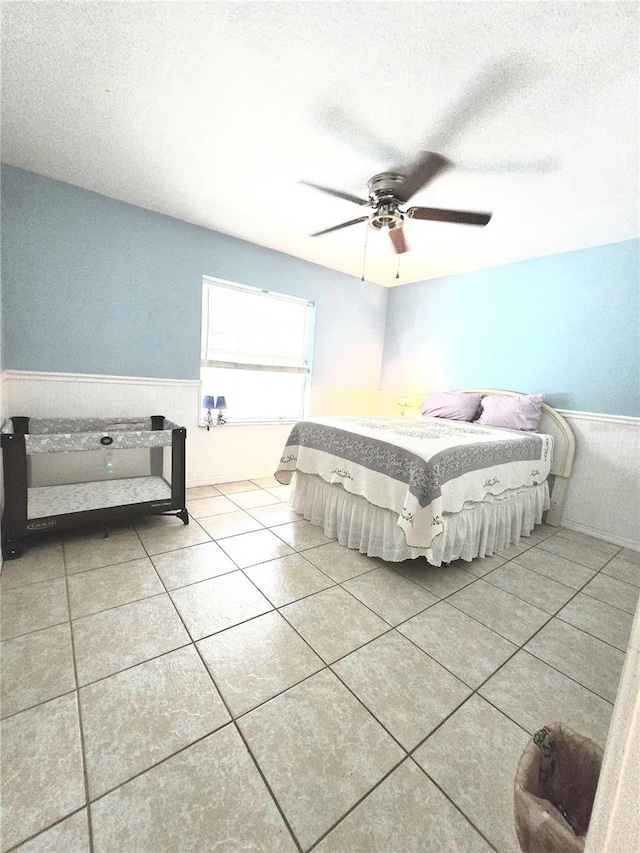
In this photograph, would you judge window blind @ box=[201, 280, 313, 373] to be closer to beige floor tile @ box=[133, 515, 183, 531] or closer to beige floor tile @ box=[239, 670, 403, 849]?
beige floor tile @ box=[133, 515, 183, 531]

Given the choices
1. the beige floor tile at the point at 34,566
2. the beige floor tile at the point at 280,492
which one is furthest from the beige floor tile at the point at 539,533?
the beige floor tile at the point at 34,566

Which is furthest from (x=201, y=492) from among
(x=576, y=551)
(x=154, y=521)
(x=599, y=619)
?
(x=576, y=551)

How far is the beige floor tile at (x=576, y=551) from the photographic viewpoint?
2.60 meters

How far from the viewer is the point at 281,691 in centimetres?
138

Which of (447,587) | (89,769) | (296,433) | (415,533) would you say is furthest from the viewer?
(296,433)

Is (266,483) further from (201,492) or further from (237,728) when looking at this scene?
(237,728)

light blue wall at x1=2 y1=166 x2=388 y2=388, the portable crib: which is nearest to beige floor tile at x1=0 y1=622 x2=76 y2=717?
the portable crib

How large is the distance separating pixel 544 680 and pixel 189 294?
3.70 meters

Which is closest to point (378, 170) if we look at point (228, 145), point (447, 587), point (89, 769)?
point (228, 145)

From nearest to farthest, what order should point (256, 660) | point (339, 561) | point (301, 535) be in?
point (256, 660), point (339, 561), point (301, 535)

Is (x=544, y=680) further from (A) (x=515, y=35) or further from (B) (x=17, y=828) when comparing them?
(A) (x=515, y=35)

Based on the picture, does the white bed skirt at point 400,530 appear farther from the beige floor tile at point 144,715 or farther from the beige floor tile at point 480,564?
the beige floor tile at point 144,715

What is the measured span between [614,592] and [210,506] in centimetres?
304

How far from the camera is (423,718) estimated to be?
1.31 m
